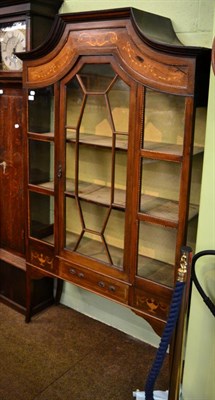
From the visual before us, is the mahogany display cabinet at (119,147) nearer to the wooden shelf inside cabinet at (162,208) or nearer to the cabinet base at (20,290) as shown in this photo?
the wooden shelf inside cabinet at (162,208)

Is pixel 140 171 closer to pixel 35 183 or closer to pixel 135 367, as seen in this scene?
pixel 35 183

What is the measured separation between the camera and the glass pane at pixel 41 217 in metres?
2.58

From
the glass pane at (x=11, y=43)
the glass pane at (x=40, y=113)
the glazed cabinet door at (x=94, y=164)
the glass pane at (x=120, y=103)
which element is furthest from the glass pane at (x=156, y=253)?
the glass pane at (x=11, y=43)

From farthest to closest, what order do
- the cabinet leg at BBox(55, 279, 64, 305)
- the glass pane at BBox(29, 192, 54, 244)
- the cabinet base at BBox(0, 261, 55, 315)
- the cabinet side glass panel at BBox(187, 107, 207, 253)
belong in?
the cabinet leg at BBox(55, 279, 64, 305) < the cabinet base at BBox(0, 261, 55, 315) < the glass pane at BBox(29, 192, 54, 244) < the cabinet side glass panel at BBox(187, 107, 207, 253)

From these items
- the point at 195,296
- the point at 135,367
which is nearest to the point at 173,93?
the point at 195,296

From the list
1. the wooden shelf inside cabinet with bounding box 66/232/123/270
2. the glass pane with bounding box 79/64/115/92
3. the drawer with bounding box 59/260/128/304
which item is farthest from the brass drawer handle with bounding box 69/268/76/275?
the glass pane with bounding box 79/64/115/92

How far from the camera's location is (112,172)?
221 centimetres

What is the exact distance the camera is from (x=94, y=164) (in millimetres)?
2350

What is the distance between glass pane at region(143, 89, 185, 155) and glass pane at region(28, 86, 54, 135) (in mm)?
671

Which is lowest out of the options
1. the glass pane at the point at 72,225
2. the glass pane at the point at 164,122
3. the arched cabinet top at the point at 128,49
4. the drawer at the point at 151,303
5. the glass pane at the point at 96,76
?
the drawer at the point at 151,303

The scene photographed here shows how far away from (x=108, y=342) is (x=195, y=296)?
1027 mm

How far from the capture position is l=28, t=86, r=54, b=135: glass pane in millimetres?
2432

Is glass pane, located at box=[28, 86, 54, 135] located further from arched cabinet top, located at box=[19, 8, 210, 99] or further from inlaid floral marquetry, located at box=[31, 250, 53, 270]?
inlaid floral marquetry, located at box=[31, 250, 53, 270]

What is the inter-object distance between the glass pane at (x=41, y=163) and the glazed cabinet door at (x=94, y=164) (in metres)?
0.24
